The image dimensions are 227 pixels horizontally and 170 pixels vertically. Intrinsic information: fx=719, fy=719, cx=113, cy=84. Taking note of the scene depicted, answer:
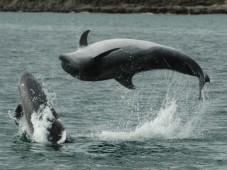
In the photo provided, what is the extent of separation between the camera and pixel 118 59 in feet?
73.8

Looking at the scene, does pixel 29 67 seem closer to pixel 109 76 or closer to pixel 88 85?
pixel 88 85

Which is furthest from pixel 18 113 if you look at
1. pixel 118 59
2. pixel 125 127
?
pixel 125 127

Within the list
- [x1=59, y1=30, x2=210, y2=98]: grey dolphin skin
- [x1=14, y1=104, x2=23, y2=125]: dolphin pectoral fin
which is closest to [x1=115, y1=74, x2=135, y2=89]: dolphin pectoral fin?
[x1=59, y1=30, x2=210, y2=98]: grey dolphin skin

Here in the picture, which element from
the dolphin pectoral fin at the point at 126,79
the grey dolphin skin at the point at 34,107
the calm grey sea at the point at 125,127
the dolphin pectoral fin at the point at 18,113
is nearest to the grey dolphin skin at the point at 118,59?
the dolphin pectoral fin at the point at 126,79

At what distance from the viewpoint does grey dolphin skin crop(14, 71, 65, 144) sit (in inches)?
962

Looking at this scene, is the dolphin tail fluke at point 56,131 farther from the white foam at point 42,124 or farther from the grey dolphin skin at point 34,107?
the white foam at point 42,124

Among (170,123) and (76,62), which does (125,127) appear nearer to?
(170,123)

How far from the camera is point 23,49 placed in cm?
7756

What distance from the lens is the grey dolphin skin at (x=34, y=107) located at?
24438 mm

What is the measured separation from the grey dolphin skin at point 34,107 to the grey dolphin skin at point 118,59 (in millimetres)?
2763

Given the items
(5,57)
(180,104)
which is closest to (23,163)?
(180,104)

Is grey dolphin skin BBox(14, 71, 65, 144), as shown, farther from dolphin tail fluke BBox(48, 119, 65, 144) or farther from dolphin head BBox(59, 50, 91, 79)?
dolphin head BBox(59, 50, 91, 79)

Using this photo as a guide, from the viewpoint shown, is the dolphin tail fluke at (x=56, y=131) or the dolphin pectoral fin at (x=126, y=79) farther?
the dolphin tail fluke at (x=56, y=131)

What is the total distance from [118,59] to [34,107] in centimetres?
430
